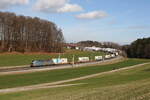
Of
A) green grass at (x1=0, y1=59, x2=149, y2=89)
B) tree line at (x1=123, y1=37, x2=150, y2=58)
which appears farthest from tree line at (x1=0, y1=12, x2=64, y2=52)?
tree line at (x1=123, y1=37, x2=150, y2=58)

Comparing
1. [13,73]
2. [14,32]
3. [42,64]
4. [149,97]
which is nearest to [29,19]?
[14,32]

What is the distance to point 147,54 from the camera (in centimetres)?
15775

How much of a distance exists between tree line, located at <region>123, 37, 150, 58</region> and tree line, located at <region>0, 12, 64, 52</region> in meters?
55.6

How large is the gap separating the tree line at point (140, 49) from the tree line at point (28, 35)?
55608 millimetres

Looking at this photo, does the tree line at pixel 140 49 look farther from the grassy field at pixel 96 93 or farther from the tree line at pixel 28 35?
the grassy field at pixel 96 93

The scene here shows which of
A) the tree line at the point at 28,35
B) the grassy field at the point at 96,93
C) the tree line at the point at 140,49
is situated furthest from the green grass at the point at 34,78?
the tree line at the point at 140,49

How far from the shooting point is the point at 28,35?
12438cm

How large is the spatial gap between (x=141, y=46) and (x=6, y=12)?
96623mm

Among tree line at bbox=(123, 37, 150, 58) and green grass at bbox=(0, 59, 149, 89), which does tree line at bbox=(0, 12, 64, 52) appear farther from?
tree line at bbox=(123, 37, 150, 58)

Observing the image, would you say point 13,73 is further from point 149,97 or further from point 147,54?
point 147,54

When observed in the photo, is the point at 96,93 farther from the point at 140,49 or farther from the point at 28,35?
the point at 140,49

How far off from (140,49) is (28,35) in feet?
266

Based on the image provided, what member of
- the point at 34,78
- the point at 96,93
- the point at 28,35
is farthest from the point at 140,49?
the point at 96,93

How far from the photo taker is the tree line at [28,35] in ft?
372
